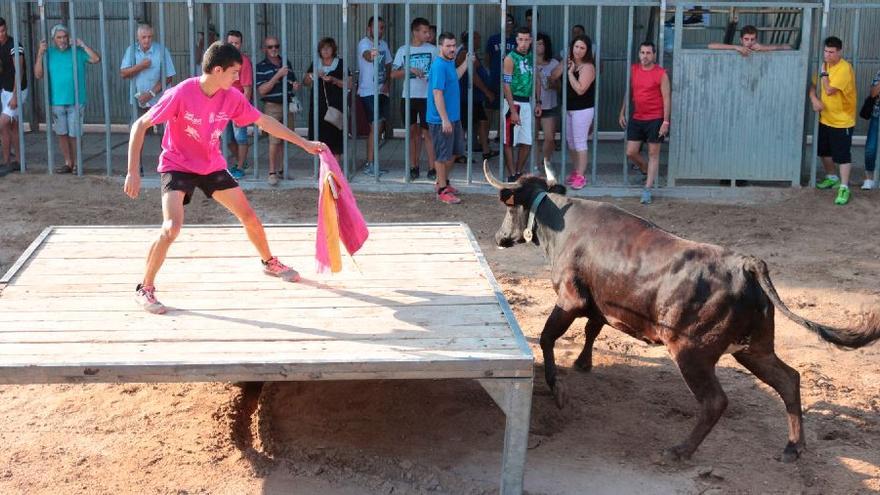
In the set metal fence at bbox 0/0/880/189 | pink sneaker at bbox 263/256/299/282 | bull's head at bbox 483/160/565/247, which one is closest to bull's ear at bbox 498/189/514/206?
bull's head at bbox 483/160/565/247

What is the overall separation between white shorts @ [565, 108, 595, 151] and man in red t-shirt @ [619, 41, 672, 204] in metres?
0.39

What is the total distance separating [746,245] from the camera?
36.5 ft

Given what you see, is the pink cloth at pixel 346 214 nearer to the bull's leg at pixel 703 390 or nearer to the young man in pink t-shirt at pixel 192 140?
the young man in pink t-shirt at pixel 192 140

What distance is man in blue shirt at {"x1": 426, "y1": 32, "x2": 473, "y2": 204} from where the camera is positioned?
12.5 m

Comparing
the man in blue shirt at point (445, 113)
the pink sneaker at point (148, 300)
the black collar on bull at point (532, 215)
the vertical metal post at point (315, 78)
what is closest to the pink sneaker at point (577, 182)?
the man in blue shirt at point (445, 113)

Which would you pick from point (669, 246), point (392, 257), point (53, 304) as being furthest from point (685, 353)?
point (53, 304)

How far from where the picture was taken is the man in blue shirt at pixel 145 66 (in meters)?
13.4

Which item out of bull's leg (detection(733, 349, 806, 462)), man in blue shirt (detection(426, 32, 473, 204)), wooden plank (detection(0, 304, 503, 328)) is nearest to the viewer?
bull's leg (detection(733, 349, 806, 462))

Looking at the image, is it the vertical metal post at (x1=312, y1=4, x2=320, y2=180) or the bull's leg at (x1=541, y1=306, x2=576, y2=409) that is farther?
the vertical metal post at (x1=312, y1=4, x2=320, y2=180)

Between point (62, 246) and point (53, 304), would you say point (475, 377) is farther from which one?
point (62, 246)

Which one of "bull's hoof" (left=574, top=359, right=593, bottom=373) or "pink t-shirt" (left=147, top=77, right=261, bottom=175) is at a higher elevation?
"pink t-shirt" (left=147, top=77, right=261, bottom=175)

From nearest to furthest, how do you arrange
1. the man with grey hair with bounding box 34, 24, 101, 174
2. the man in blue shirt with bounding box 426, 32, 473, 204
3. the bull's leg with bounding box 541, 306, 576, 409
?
the bull's leg with bounding box 541, 306, 576, 409
the man in blue shirt with bounding box 426, 32, 473, 204
the man with grey hair with bounding box 34, 24, 101, 174

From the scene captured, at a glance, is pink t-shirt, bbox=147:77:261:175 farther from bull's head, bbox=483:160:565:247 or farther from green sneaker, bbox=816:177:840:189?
green sneaker, bbox=816:177:840:189

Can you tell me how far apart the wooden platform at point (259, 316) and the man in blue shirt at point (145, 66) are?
17.0ft
